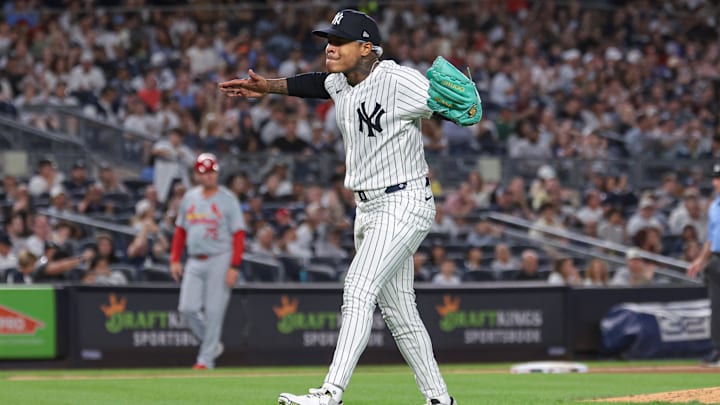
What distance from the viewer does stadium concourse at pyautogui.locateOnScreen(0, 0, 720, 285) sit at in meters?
17.0

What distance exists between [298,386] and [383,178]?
3879 millimetres

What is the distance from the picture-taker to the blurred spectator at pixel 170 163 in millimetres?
17969

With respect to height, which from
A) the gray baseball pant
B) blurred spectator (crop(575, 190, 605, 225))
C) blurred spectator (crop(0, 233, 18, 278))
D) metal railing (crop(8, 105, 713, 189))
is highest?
metal railing (crop(8, 105, 713, 189))

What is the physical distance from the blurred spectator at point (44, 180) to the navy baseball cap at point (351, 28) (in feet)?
37.4

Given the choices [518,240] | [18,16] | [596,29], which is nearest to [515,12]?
[596,29]

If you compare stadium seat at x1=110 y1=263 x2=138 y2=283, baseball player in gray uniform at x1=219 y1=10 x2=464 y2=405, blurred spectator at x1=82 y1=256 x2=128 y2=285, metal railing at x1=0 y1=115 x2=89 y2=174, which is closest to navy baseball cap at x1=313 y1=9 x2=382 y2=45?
baseball player in gray uniform at x1=219 y1=10 x2=464 y2=405

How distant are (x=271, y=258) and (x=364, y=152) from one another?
9.97 meters

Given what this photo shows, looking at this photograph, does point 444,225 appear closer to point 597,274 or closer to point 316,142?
point 316,142

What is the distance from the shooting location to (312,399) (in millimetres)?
6230

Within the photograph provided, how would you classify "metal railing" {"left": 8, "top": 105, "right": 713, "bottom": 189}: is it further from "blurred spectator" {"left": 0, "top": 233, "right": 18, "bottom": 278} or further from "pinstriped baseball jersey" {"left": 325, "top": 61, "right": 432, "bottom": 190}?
"pinstriped baseball jersey" {"left": 325, "top": 61, "right": 432, "bottom": 190}

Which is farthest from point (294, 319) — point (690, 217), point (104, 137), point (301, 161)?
point (690, 217)

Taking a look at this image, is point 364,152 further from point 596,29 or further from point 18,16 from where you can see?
point 596,29

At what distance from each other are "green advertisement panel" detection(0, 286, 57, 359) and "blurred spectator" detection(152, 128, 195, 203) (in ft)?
12.4

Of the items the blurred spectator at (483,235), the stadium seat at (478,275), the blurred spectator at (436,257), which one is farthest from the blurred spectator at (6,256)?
the blurred spectator at (483,235)
